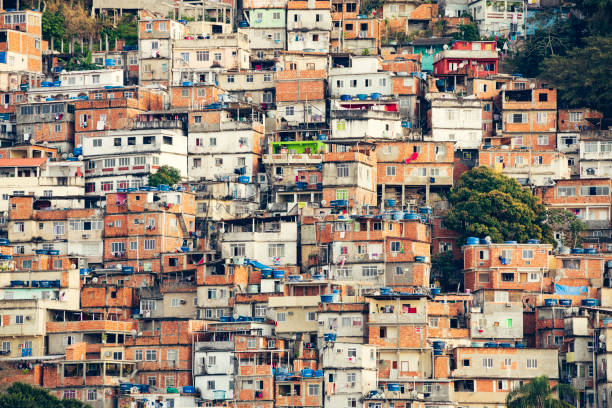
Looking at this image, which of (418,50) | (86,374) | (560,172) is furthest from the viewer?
(418,50)

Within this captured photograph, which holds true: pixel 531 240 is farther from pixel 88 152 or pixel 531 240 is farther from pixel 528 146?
pixel 88 152

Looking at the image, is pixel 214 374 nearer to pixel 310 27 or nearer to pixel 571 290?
pixel 571 290

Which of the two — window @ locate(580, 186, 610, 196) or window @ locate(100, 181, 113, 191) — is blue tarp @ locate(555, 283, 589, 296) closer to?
window @ locate(580, 186, 610, 196)

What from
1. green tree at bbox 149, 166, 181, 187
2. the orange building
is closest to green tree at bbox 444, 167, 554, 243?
the orange building

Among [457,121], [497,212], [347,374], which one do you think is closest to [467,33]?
[457,121]

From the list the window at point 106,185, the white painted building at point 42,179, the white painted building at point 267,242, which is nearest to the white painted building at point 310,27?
the window at point 106,185

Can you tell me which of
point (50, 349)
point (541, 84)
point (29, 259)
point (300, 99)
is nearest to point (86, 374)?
point (50, 349)
